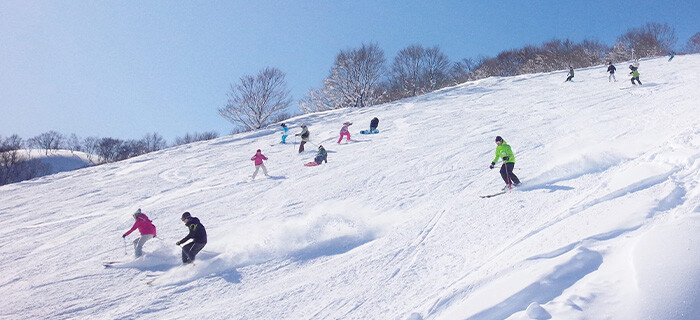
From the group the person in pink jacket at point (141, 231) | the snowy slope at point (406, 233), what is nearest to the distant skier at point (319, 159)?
the snowy slope at point (406, 233)

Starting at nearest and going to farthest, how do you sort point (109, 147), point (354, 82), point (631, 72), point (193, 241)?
point (193, 241)
point (631, 72)
point (354, 82)
point (109, 147)

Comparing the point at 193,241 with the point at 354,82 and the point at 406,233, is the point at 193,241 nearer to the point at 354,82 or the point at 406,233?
the point at 406,233

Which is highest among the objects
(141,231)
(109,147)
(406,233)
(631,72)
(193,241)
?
(109,147)

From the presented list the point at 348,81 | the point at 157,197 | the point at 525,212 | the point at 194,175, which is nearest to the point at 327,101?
the point at 348,81

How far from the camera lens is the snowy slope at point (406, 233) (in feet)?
14.6

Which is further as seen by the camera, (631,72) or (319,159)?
(631,72)

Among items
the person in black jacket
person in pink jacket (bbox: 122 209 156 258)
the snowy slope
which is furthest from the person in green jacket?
person in pink jacket (bbox: 122 209 156 258)

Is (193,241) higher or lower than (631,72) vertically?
lower

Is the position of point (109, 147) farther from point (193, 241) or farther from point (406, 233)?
point (406, 233)

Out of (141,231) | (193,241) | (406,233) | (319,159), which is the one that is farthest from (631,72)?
(141,231)

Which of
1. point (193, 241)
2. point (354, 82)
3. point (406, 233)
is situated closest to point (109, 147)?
point (354, 82)

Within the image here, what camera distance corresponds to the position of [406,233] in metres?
8.00

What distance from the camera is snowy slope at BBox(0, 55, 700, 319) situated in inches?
175

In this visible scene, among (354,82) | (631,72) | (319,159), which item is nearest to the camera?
(319,159)
